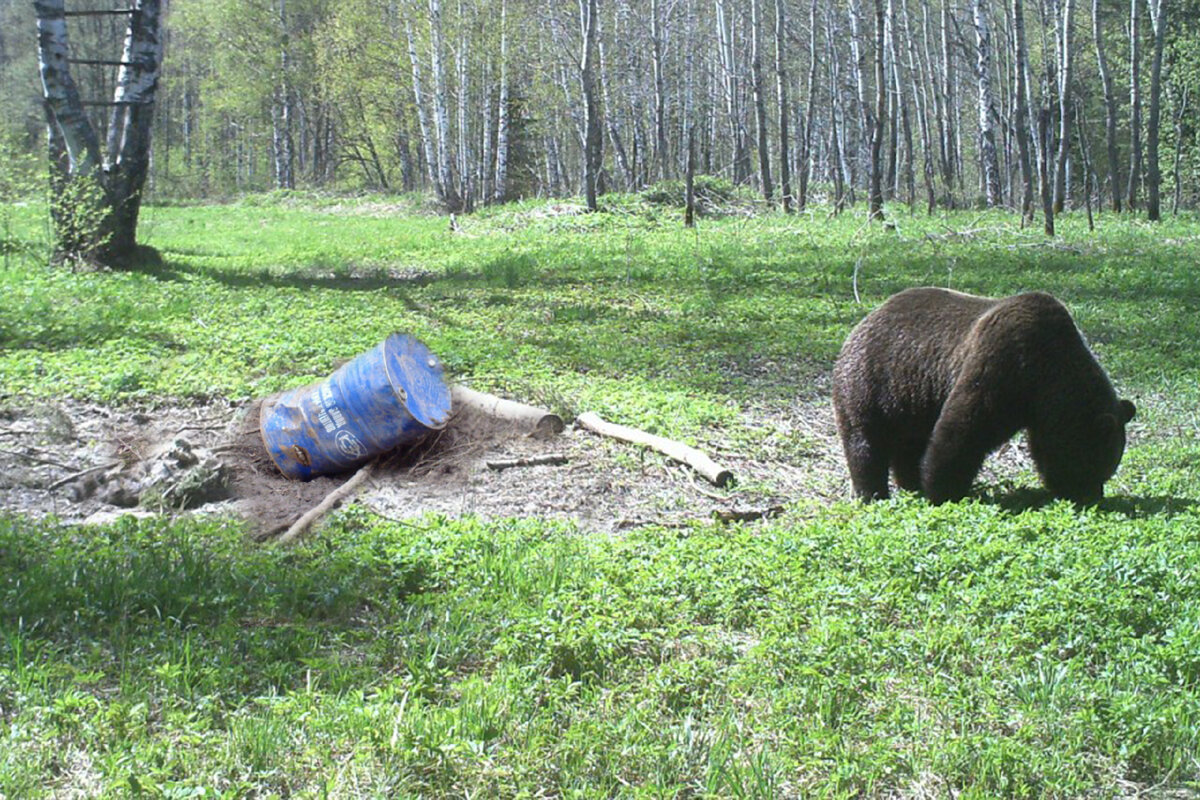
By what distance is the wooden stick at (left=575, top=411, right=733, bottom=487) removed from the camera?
23.1 feet

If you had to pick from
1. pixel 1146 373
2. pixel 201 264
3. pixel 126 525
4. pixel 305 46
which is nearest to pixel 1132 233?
pixel 1146 373

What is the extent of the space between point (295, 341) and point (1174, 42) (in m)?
37.5

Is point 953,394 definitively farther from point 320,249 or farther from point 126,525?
point 320,249

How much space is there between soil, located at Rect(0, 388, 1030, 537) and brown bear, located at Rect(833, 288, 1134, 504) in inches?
25.8

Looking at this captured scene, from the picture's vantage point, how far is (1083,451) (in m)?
6.11

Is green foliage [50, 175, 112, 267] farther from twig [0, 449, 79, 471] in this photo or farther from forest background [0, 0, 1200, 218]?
forest background [0, 0, 1200, 218]

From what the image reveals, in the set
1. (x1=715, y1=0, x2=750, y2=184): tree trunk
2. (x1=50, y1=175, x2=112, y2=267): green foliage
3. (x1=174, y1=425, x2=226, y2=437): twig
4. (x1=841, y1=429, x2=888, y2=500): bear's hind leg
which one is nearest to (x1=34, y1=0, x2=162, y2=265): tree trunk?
(x1=50, y1=175, x2=112, y2=267): green foliage

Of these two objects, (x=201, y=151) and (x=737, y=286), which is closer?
(x=737, y=286)

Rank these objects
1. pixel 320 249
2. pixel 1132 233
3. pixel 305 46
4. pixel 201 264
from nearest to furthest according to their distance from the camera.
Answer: pixel 201 264, pixel 320 249, pixel 1132 233, pixel 305 46

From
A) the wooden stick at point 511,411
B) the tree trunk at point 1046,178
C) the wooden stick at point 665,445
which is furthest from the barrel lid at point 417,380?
the tree trunk at point 1046,178

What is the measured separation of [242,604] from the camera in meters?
4.73

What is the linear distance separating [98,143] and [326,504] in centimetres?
1086

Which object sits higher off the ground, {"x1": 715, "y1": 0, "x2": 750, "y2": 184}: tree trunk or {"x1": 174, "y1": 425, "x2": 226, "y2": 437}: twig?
{"x1": 715, "y1": 0, "x2": 750, "y2": 184}: tree trunk

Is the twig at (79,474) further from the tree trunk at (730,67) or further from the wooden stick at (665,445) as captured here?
the tree trunk at (730,67)
